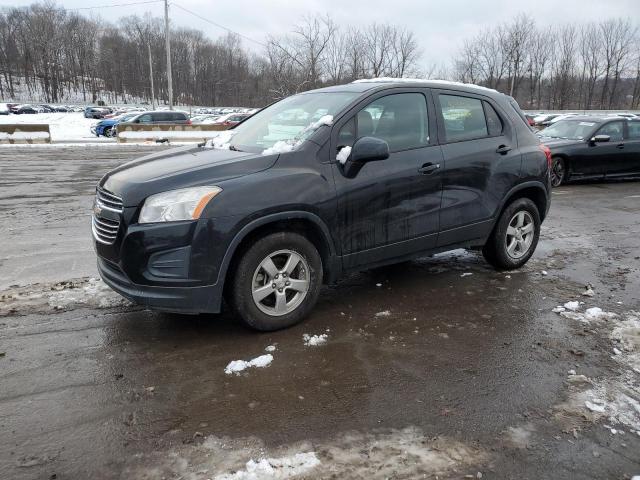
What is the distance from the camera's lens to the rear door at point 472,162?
461cm

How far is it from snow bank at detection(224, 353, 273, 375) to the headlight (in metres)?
1.04

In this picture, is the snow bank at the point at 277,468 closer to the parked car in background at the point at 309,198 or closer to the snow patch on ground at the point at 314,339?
the snow patch on ground at the point at 314,339

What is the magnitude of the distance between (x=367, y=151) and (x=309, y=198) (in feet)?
1.92

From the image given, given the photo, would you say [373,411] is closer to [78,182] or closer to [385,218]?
[385,218]

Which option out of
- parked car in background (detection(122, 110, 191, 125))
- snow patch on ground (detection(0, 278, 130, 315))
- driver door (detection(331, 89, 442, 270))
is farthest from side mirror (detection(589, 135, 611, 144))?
parked car in background (detection(122, 110, 191, 125))

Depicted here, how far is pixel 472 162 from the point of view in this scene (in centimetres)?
472

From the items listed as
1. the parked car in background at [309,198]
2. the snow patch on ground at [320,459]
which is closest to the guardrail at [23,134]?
the parked car in background at [309,198]

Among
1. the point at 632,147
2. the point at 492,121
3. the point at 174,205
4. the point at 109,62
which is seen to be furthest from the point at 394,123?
the point at 109,62

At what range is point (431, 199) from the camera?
4.45 meters

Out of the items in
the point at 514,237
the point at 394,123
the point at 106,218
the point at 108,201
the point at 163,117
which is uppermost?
the point at 163,117

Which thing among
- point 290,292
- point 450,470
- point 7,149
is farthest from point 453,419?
point 7,149

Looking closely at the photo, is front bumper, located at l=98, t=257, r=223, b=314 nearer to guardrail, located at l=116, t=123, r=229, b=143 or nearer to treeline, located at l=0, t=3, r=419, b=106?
guardrail, located at l=116, t=123, r=229, b=143

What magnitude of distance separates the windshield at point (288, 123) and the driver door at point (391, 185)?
0.22 m

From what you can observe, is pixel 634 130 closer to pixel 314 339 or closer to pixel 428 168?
pixel 428 168
